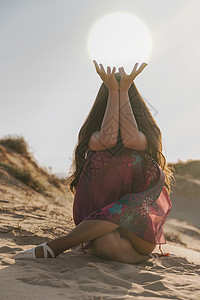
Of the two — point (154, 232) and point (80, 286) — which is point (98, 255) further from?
point (80, 286)

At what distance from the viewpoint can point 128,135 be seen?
6.72ft

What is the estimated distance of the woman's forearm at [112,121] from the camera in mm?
2023

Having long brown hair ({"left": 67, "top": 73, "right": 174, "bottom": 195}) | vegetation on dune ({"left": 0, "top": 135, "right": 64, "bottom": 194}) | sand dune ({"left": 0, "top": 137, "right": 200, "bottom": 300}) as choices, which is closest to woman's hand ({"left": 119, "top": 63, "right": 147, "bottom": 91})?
long brown hair ({"left": 67, "top": 73, "right": 174, "bottom": 195})

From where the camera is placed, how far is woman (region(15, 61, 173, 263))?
1942mm

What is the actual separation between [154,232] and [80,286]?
32.7 inches

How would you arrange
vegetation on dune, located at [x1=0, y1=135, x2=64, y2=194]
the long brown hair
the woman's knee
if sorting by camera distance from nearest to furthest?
the woman's knee → the long brown hair → vegetation on dune, located at [x1=0, y1=135, x2=64, y2=194]

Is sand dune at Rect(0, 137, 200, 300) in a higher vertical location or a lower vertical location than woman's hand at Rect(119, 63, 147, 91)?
lower

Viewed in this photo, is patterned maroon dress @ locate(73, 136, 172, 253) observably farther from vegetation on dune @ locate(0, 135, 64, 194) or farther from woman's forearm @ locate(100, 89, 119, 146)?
vegetation on dune @ locate(0, 135, 64, 194)

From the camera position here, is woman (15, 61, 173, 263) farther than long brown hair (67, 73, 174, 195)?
No

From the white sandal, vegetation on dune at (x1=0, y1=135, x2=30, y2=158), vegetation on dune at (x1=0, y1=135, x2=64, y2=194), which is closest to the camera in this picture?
the white sandal

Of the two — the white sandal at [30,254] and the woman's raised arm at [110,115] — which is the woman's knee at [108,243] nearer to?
the white sandal at [30,254]

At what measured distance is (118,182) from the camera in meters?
2.16

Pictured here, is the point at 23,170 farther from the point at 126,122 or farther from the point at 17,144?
the point at 126,122

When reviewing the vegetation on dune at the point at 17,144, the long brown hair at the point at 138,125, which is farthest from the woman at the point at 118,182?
the vegetation on dune at the point at 17,144
